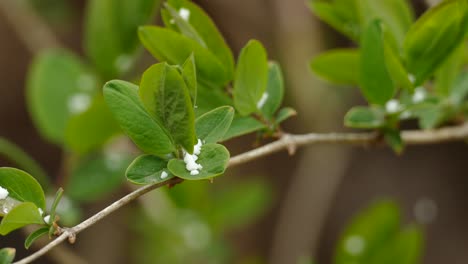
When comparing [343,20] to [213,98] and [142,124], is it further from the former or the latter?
[142,124]

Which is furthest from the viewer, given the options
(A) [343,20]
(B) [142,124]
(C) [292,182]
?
(C) [292,182]

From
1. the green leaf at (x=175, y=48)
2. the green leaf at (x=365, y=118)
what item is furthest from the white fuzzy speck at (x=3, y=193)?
the green leaf at (x=365, y=118)

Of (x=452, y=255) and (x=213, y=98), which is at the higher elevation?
(x=213, y=98)

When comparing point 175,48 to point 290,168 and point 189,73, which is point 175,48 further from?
point 290,168

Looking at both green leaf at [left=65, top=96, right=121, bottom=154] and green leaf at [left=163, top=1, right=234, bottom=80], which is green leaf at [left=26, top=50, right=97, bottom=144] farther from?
green leaf at [left=163, top=1, right=234, bottom=80]

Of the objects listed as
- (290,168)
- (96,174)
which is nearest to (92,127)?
(96,174)

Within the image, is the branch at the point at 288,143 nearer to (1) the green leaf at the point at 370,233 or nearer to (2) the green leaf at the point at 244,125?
(2) the green leaf at the point at 244,125

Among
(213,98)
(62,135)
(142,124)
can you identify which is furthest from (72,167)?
(142,124)

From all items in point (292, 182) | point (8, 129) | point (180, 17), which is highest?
point (180, 17)
